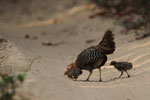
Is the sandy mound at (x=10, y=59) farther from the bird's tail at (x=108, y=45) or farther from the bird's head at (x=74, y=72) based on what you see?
the bird's tail at (x=108, y=45)

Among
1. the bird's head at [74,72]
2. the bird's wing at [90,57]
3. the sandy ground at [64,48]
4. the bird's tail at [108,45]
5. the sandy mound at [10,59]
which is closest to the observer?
the sandy ground at [64,48]

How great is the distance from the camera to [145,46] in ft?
31.2

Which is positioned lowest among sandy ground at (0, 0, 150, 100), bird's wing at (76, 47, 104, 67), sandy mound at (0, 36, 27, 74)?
sandy ground at (0, 0, 150, 100)

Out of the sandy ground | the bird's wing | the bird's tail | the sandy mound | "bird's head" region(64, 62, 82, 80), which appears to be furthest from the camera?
"bird's head" region(64, 62, 82, 80)

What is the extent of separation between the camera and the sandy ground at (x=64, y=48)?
21.3ft

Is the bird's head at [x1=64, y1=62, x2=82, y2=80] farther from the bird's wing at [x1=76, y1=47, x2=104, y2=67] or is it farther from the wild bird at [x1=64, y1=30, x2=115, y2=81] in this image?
the bird's wing at [x1=76, y1=47, x2=104, y2=67]

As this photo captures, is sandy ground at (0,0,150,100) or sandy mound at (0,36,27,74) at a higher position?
sandy mound at (0,36,27,74)

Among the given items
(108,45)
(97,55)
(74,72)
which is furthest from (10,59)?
(108,45)

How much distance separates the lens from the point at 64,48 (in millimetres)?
12203

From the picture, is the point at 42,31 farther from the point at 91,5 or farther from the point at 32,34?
the point at 91,5

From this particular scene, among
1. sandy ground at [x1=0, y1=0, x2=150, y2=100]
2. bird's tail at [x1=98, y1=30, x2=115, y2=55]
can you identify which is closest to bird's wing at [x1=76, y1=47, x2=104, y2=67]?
bird's tail at [x1=98, y1=30, x2=115, y2=55]

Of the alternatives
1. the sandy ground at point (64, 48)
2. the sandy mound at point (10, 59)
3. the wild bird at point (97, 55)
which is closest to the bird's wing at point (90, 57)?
the wild bird at point (97, 55)

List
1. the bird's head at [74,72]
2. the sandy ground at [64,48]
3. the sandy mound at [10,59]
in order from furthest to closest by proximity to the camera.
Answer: the bird's head at [74,72] → the sandy mound at [10,59] → the sandy ground at [64,48]

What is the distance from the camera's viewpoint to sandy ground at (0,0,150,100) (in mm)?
6489
